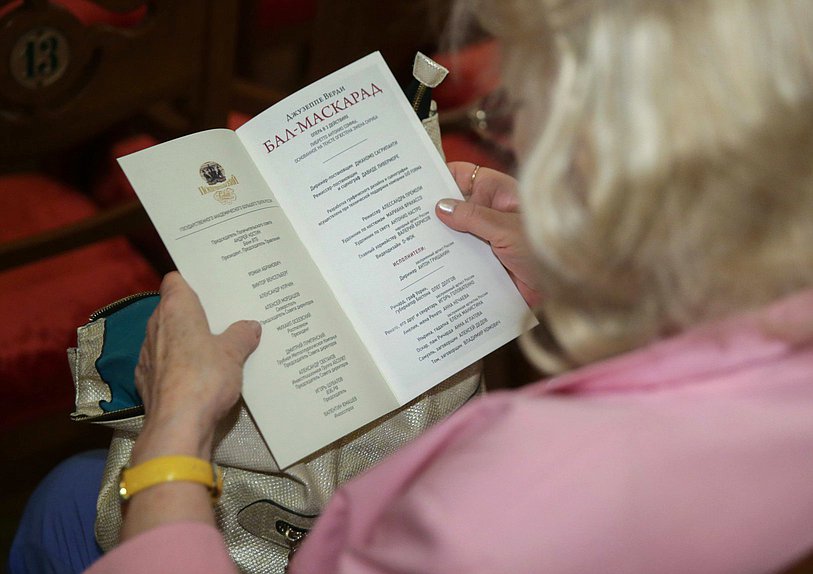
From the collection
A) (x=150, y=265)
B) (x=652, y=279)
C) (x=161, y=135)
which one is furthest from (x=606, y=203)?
(x=161, y=135)

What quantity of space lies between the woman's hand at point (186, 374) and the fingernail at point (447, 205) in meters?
0.27

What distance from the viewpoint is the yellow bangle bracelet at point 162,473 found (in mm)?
759

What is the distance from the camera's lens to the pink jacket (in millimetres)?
528

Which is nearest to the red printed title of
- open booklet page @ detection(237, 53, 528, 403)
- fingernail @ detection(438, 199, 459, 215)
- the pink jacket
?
open booklet page @ detection(237, 53, 528, 403)

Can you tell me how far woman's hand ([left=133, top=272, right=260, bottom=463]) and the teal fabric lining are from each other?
68 mm

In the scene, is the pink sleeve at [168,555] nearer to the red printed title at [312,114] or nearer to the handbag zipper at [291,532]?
the handbag zipper at [291,532]

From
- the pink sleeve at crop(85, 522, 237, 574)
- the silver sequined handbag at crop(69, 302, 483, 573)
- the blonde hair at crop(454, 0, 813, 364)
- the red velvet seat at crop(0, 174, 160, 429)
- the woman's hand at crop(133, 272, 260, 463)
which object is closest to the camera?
the blonde hair at crop(454, 0, 813, 364)

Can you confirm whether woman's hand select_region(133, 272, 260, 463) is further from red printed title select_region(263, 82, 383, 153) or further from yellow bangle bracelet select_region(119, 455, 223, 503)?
red printed title select_region(263, 82, 383, 153)

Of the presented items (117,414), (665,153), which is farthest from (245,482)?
(665,153)

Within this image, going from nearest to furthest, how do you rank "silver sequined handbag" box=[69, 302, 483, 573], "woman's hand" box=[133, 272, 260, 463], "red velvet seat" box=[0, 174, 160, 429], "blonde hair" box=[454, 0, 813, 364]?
1. "blonde hair" box=[454, 0, 813, 364]
2. "woman's hand" box=[133, 272, 260, 463]
3. "silver sequined handbag" box=[69, 302, 483, 573]
4. "red velvet seat" box=[0, 174, 160, 429]

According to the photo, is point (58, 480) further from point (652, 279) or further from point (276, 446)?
point (652, 279)

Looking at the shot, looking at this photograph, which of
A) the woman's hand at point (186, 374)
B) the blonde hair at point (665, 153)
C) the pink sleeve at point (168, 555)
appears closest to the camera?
the blonde hair at point (665, 153)

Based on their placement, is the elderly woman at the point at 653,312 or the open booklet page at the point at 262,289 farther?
the open booklet page at the point at 262,289

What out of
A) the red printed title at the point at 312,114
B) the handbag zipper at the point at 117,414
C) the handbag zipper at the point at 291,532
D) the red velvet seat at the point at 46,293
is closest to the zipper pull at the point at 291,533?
the handbag zipper at the point at 291,532
